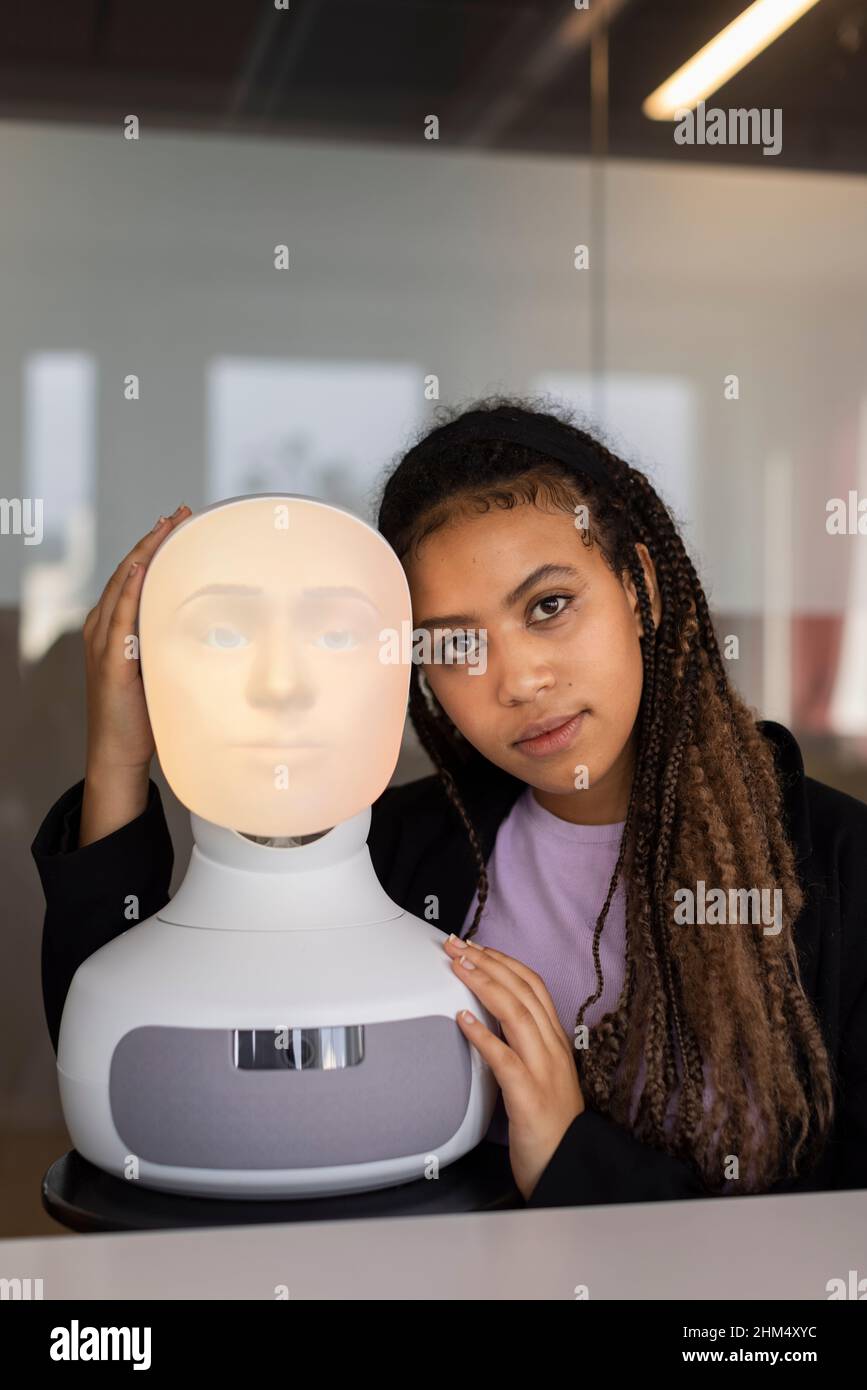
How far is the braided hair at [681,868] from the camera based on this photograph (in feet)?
3.17

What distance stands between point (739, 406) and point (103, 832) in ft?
6.10

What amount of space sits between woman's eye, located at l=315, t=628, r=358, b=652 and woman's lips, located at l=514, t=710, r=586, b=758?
294 mm

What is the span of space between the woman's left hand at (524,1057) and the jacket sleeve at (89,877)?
0.27 m

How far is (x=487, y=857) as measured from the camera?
4.06 feet

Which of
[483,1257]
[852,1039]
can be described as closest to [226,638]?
[483,1257]

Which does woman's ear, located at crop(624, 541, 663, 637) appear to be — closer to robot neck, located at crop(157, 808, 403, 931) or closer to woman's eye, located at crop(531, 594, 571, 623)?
woman's eye, located at crop(531, 594, 571, 623)

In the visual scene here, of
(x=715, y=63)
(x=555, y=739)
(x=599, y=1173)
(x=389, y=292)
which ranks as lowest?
(x=599, y=1173)

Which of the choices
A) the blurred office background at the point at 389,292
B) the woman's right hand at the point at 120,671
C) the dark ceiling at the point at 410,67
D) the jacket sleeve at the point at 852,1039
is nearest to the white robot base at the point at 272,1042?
the woman's right hand at the point at 120,671

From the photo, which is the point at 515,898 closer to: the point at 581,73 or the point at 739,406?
the point at 739,406

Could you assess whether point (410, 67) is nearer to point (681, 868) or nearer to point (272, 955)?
point (681, 868)

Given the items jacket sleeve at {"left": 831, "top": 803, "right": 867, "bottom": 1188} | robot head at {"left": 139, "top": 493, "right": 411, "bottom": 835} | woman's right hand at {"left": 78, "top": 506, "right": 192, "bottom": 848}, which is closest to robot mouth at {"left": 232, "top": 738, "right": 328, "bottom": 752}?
robot head at {"left": 139, "top": 493, "right": 411, "bottom": 835}

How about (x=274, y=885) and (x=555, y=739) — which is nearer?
(x=274, y=885)

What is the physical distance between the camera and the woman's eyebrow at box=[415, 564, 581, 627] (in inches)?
39.4

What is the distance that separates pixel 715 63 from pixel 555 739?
69.0 inches
